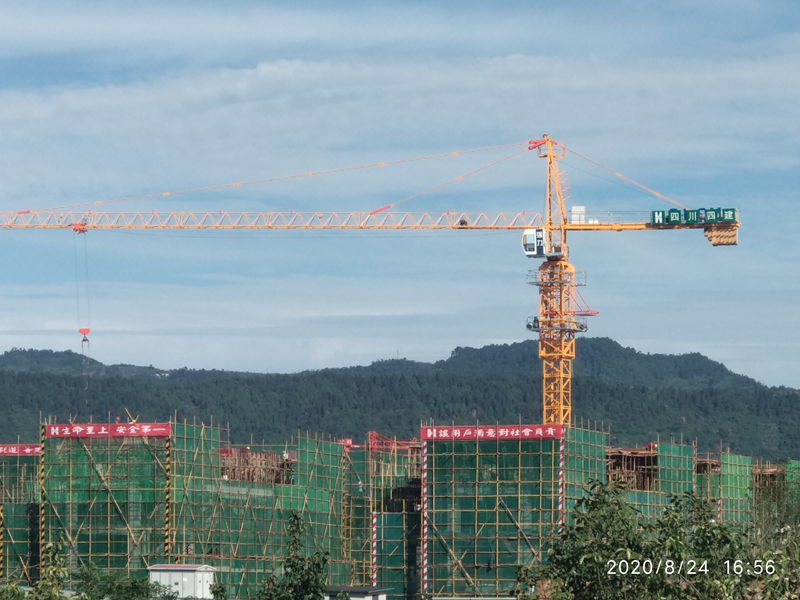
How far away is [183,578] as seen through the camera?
110 metres

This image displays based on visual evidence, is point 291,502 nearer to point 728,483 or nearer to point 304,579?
point 728,483

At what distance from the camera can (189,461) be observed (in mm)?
118438

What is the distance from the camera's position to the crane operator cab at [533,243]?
170750 mm

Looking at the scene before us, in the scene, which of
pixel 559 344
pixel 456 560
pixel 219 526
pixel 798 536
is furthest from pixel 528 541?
pixel 798 536

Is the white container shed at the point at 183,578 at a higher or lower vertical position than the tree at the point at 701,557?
lower

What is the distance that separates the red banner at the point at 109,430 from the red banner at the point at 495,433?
64.3 ft

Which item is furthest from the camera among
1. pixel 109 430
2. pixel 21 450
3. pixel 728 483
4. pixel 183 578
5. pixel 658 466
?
pixel 728 483

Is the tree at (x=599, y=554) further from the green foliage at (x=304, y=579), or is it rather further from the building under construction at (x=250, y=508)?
the building under construction at (x=250, y=508)

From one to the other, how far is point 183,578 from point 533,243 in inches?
2897

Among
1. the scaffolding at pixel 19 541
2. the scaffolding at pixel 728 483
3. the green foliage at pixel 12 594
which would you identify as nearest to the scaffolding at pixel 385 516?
the scaffolding at pixel 19 541

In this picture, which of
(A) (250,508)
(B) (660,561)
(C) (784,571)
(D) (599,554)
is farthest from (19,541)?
(C) (784,571)

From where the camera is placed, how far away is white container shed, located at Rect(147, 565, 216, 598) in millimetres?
109312

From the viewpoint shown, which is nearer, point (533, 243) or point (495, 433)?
point (495, 433)

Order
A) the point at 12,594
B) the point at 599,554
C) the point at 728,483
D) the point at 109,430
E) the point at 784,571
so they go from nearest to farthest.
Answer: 1. the point at 784,571
2. the point at 599,554
3. the point at 12,594
4. the point at 109,430
5. the point at 728,483
